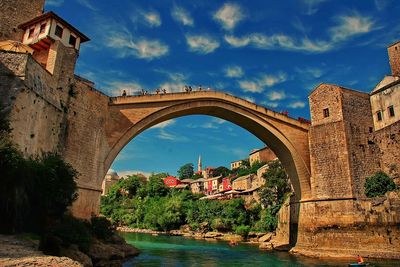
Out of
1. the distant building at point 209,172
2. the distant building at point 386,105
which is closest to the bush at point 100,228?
the distant building at point 386,105

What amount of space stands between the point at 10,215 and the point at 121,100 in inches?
376

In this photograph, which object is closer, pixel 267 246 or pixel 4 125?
pixel 4 125

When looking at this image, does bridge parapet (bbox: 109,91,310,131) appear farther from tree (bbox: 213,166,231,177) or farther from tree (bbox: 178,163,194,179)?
tree (bbox: 178,163,194,179)

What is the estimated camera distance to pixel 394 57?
27781mm

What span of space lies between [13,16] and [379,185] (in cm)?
2324

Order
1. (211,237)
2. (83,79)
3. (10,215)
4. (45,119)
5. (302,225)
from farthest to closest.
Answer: (211,237) → (302,225) → (83,79) → (45,119) → (10,215)

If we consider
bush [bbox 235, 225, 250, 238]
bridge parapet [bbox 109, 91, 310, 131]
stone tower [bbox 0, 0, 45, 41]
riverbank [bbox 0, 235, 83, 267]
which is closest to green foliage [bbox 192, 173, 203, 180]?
bush [bbox 235, 225, 250, 238]

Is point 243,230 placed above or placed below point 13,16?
below

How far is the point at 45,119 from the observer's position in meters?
13.8

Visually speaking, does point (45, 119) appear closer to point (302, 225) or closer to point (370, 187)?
point (302, 225)

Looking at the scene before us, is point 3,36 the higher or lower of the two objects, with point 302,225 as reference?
higher

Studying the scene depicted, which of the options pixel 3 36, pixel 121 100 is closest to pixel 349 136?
pixel 121 100

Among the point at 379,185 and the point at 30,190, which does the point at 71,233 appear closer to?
the point at 30,190

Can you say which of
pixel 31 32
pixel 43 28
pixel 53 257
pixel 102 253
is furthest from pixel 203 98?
pixel 53 257
